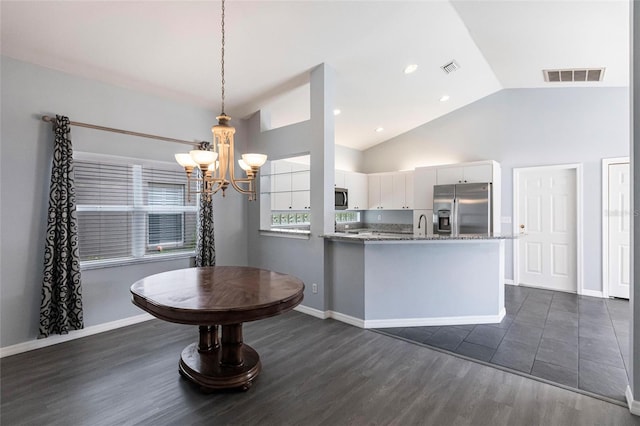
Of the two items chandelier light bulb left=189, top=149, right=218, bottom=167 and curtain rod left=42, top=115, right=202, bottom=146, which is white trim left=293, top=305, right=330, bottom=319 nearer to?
chandelier light bulb left=189, top=149, right=218, bottom=167

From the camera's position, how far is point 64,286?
2.94m

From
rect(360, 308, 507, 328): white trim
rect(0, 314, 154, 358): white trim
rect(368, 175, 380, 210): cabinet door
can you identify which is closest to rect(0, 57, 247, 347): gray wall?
rect(0, 314, 154, 358): white trim

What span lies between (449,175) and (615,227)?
2.39 meters

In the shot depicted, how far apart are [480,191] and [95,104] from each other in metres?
5.30

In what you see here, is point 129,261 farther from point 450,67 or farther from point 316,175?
point 450,67

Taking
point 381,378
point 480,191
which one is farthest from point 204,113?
point 480,191

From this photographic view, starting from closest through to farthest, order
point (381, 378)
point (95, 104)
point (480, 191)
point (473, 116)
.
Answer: point (381, 378) < point (95, 104) < point (480, 191) < point (473, 116)

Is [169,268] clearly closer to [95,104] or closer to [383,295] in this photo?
[95,104]

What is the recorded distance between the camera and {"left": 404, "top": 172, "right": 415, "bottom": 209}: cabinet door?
6.19 m

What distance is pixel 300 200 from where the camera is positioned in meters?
5.14

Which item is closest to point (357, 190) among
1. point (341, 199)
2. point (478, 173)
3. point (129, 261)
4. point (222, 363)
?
point (341, 199)

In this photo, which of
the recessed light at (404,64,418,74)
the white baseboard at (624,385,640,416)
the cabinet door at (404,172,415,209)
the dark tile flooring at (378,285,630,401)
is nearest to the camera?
the white baseboard at (624,385,640,416)

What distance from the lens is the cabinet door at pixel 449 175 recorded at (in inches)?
212

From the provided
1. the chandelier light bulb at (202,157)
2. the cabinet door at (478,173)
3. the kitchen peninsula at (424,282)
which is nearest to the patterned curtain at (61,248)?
the chandelier light bulb at (202,157)
